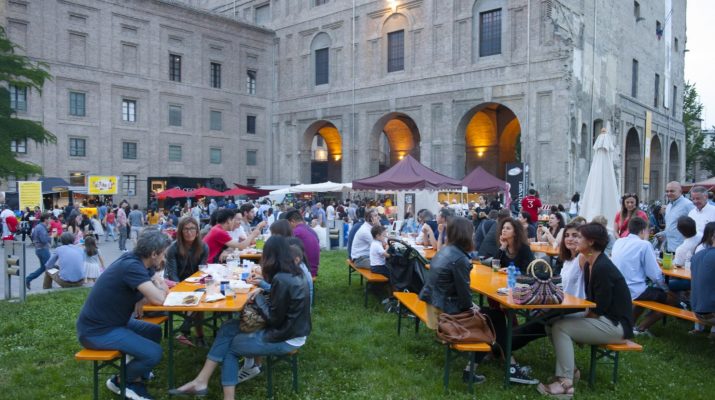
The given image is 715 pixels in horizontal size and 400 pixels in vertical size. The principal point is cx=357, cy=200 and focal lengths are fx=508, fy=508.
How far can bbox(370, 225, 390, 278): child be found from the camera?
8438 millimetres

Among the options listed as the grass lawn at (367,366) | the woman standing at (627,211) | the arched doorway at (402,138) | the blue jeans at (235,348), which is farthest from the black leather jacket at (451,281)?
the arched doorway at (402,138)

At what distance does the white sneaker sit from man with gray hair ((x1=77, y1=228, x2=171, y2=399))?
922 millimetres

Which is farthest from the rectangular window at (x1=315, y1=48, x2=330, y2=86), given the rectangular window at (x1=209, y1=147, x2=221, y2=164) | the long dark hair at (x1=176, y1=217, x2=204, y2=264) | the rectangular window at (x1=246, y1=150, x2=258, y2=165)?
the long dark hair at (x1=176, y1=217, x2=204, y2=264)

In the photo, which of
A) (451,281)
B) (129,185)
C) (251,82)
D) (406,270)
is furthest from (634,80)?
(451,281)

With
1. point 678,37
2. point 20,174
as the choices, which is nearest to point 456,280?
point 20,174

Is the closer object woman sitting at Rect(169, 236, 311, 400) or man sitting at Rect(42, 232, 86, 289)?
woman sitting at Rect(169, 236, 311, 400)

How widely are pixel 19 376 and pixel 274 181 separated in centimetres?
3381

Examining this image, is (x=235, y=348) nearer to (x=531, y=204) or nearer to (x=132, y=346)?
(x=132, y=346)

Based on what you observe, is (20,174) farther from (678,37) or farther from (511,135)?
(678,37)

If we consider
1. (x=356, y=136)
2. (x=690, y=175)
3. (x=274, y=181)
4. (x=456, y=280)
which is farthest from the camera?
(x=690, y=175)

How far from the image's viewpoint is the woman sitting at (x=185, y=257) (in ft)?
20.9

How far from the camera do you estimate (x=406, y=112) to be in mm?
31078

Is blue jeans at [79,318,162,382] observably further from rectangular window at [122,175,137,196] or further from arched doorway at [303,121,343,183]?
arched doorway at [303,121,343,183]

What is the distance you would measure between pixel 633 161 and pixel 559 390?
34978mm
